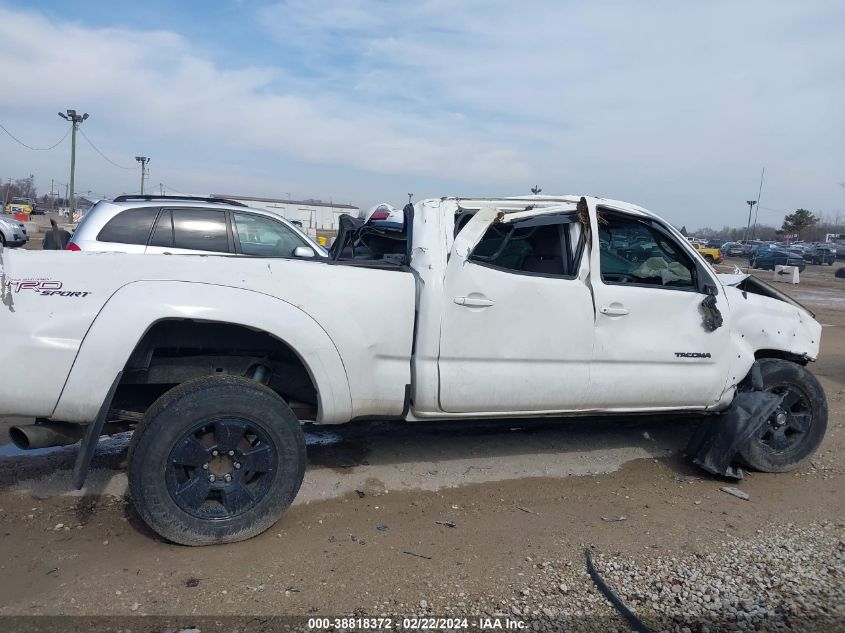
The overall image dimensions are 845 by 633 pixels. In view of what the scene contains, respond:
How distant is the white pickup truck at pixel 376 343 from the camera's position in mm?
3203

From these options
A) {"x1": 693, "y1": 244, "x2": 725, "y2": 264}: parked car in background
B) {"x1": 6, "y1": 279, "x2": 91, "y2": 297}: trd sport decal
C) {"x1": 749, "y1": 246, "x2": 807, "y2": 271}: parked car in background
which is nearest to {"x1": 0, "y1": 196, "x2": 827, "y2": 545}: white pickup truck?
{"x1": 6, "y1": 279, "x2": 91, "y2": 297}: trd sport decal

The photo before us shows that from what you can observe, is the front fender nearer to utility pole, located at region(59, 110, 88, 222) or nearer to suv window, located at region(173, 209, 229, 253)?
suv window, located at region(173, 209, 229, 253)

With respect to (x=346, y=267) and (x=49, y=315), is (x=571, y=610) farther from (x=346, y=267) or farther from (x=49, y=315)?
(x=49, y=315)

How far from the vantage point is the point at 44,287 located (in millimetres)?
3160

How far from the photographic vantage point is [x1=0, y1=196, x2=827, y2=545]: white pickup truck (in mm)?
3203

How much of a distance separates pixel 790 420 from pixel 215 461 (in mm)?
4043

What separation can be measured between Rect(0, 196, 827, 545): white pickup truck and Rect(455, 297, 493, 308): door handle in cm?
1

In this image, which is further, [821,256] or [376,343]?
[821,256]

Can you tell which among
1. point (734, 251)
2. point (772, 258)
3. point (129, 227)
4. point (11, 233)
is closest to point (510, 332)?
point (129, 227)

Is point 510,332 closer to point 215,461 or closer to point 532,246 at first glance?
point 532,246

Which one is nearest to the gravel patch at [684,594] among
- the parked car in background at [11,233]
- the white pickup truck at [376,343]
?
the white pickup truck at [376,343]

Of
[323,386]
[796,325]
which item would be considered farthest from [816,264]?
[323,386]

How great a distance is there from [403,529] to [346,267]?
5.01 ft

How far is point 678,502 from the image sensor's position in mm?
4223
